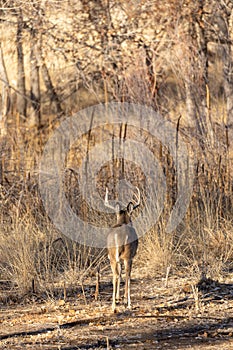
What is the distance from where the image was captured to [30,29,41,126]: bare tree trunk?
16047 mm

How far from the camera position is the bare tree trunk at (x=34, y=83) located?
1605 cm

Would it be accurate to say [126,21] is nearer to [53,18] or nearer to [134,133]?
[53,18]

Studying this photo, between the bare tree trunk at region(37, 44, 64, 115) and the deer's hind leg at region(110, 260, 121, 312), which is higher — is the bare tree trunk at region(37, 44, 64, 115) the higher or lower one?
the higher one

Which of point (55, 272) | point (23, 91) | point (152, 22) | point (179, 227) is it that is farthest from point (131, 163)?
point (23, 91)

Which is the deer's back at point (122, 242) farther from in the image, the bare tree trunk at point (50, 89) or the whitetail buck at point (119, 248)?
the bare tree trunk at point (50, 89)

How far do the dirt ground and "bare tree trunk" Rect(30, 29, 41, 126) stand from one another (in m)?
7.98

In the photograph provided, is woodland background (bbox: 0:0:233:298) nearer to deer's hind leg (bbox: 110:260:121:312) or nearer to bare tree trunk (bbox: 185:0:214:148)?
bare tree trunk (bbox: 185:0:214:148)

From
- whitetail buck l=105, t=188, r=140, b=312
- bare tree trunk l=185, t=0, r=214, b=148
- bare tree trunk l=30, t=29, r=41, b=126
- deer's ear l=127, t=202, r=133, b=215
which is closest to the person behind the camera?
whitetail buck l=105, t=188, r=140, b=312

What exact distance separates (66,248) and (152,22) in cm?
731

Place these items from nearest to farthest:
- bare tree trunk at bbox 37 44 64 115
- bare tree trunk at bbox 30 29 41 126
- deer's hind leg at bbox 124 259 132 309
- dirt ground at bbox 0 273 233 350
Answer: dirt ground at bbox 0 273 233 350
deer's hind leg at bbox 124 259 132 309
bare tree trunk at bbox 30 29 41 126
bare tree trunk at bbox 37 44 64 115

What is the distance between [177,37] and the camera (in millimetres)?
11992

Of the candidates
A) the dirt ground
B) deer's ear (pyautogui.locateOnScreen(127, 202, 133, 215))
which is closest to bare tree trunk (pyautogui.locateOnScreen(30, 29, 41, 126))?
the dirt ground

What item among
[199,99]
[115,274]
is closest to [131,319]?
[115,274]

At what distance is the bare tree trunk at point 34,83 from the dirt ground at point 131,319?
314 inches
